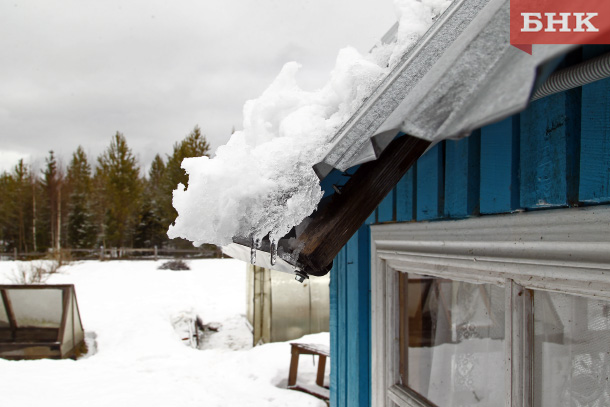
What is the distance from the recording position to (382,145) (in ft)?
2.90

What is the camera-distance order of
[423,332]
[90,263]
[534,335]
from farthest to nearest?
[90,263], [423,332], [534,335]

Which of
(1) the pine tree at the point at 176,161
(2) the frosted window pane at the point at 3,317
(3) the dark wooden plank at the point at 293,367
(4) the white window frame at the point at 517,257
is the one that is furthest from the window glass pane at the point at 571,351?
(1) the pine tree at the point at 176,161

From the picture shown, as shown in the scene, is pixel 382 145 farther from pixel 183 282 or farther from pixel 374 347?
pixel 183 282

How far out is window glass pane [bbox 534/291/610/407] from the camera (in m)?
1.14

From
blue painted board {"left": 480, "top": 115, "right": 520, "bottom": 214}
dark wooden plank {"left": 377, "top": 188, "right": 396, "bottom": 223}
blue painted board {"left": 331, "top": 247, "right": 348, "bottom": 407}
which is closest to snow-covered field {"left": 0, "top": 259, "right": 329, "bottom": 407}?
blue painted board {"left": 331, "top": 247, "right": 348, "bottom": 407}

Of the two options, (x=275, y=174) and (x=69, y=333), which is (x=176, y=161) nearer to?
(x=69, y=333)

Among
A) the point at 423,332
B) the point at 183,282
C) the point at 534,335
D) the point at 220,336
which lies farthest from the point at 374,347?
the point at 183,282

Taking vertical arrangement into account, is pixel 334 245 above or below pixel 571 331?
above

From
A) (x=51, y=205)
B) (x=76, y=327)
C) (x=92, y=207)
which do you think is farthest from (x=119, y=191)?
(x=76, y=327)

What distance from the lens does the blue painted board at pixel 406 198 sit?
1.94m

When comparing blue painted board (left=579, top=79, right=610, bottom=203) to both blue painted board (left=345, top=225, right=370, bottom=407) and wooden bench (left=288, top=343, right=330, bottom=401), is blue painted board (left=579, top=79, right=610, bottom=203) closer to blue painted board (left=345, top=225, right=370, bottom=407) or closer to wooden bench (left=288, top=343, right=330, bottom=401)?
blue painted board (left=345, top=225, right=370, bottom=407)

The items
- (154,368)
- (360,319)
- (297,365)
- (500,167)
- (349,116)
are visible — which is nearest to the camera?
(500,167)

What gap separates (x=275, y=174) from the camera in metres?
1.47

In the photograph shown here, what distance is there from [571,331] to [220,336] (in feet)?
37.2
